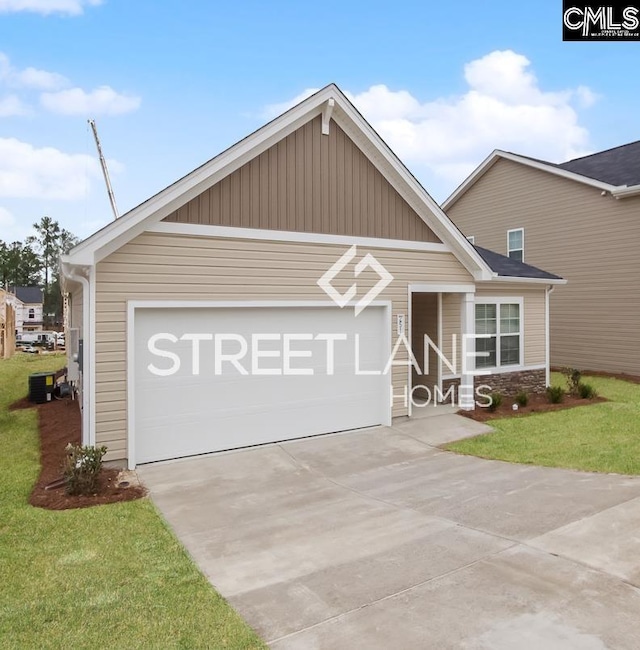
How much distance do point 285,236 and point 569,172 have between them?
13624mm

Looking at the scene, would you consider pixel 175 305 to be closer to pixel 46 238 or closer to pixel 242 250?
pixel 242 250

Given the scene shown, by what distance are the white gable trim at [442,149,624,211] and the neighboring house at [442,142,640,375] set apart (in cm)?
4

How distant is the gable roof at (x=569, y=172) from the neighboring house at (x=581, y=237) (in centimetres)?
4

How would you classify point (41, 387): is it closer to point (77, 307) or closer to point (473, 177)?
point (77, 307)

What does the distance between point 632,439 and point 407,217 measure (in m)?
5.90

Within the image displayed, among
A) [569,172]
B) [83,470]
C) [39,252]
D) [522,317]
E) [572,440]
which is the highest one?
[39,252]

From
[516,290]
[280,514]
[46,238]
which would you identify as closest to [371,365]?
[280,514]

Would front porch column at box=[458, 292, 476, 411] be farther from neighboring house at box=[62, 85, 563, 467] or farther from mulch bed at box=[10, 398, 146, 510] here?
mulch bed at box=[10, 398, 146, 510]

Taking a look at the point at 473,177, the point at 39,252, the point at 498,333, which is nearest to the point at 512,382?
the point at 498,333

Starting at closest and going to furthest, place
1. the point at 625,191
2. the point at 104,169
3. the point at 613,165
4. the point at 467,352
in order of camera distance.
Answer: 1. the point at 467,352
2. the point at 625,191
3. the point at 613,165
4. the point at 104,169

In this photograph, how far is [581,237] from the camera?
17656mm

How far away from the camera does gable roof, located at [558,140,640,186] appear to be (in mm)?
16766

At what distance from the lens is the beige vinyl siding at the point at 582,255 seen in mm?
16250

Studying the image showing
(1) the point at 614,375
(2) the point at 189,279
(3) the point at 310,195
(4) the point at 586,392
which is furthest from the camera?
(1) the point at 614,375
